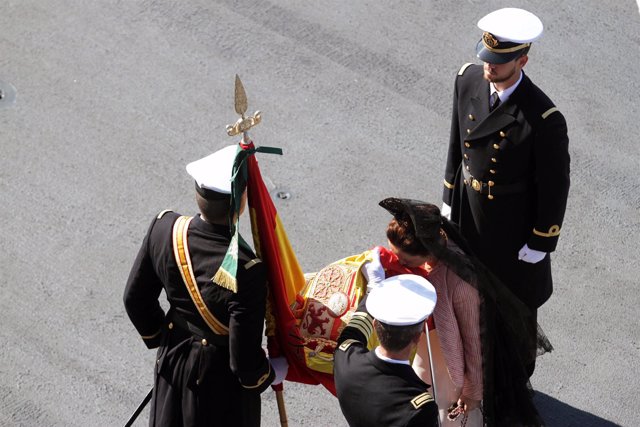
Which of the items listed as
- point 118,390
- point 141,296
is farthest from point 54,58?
point 141,296

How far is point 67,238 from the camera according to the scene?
6.62 metres

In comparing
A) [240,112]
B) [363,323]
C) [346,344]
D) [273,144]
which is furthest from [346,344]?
[273,144]

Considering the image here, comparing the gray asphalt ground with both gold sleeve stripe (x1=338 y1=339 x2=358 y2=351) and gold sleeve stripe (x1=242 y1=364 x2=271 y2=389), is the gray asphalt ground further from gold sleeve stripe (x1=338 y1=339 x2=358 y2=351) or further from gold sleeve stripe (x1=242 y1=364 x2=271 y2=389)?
gold sleeve stripe (x1=338 y1=339 x2=358 y2=351)

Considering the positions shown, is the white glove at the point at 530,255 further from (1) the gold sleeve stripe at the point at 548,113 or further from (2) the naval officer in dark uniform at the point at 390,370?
(2) the naval officer in dark uniform at the point at 390,370

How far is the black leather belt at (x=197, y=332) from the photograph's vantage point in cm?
445

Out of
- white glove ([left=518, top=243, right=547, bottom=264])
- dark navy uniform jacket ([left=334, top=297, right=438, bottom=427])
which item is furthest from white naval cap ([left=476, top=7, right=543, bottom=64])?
dark navy uniform jacket ([left=334, top=297, right=438, bottom=427])

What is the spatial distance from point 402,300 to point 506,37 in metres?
1.68

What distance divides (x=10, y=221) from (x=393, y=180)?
2.68 meters

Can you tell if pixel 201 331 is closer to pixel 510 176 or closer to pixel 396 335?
pixel 396 335

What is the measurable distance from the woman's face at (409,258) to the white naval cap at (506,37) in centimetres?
125

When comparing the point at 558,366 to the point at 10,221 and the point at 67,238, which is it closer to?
the point at 67,238

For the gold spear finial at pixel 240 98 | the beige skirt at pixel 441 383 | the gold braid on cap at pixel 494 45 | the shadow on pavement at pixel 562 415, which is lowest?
the shadow on pavement at pixel 562 415

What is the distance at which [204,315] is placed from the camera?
14.3 ft

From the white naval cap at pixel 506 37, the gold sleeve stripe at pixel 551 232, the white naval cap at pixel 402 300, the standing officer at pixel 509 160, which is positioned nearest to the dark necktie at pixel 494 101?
the standing officer at pixel 509 160
